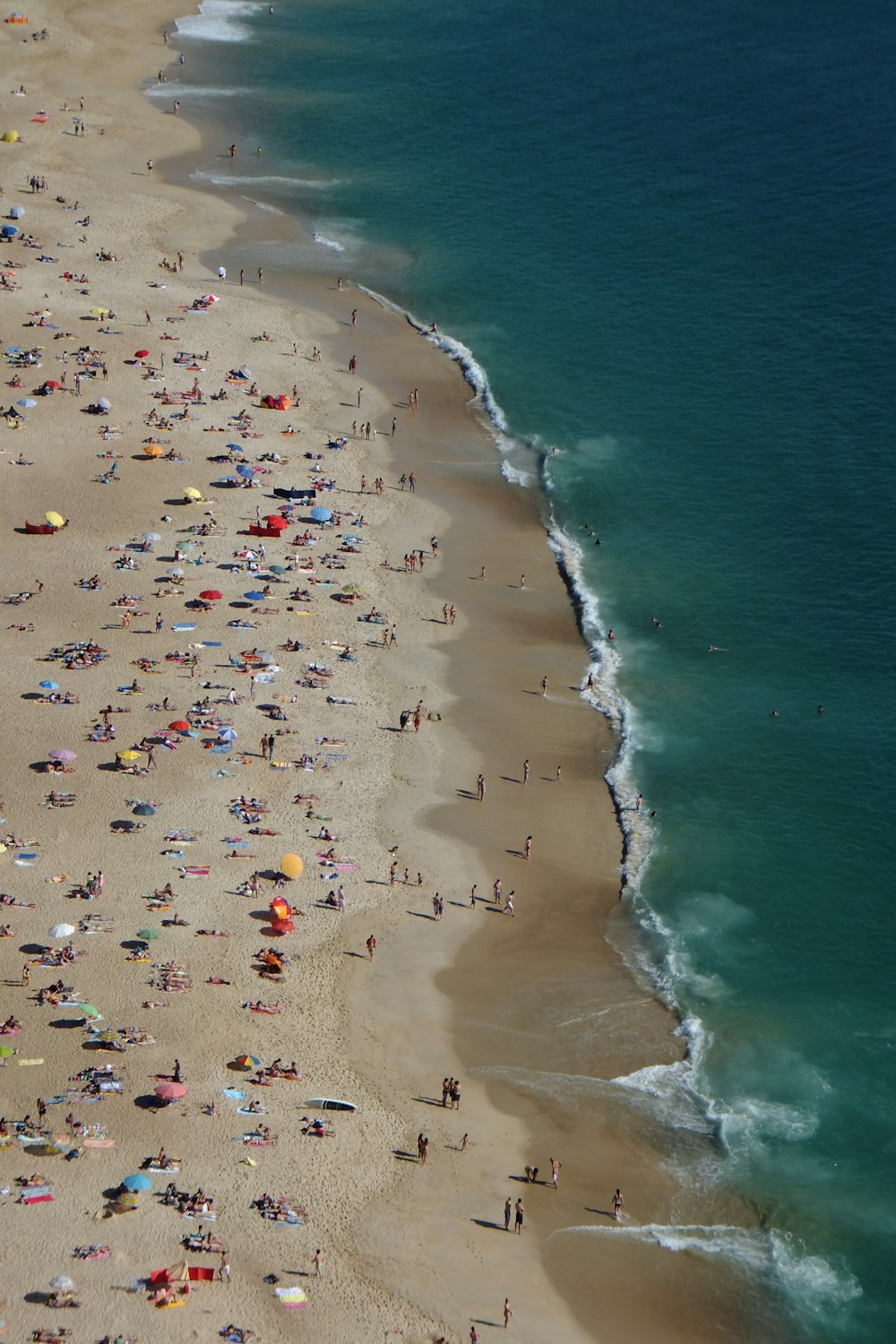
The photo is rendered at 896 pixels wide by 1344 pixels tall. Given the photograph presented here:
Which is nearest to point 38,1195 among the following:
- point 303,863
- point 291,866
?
point 291,866

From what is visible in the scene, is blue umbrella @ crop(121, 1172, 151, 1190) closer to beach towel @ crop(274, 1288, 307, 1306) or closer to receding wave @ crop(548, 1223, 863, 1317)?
beach towel @ crop(274, 1288, 307, 1306)

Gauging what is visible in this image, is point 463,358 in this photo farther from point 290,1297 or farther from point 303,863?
point 290,1297

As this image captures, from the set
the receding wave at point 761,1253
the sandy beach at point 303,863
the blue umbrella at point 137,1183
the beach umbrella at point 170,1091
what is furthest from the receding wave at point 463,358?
the blue umbrella at point 137,1183

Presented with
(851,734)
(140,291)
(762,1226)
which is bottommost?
(762,1226)

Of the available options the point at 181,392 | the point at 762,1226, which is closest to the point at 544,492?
the point at 181,392

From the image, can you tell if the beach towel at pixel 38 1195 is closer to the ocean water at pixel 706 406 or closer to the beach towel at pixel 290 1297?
the beach towel at pixel 290 1297

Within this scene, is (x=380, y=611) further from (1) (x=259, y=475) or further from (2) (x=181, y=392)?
(2) (x=181, y=392)
